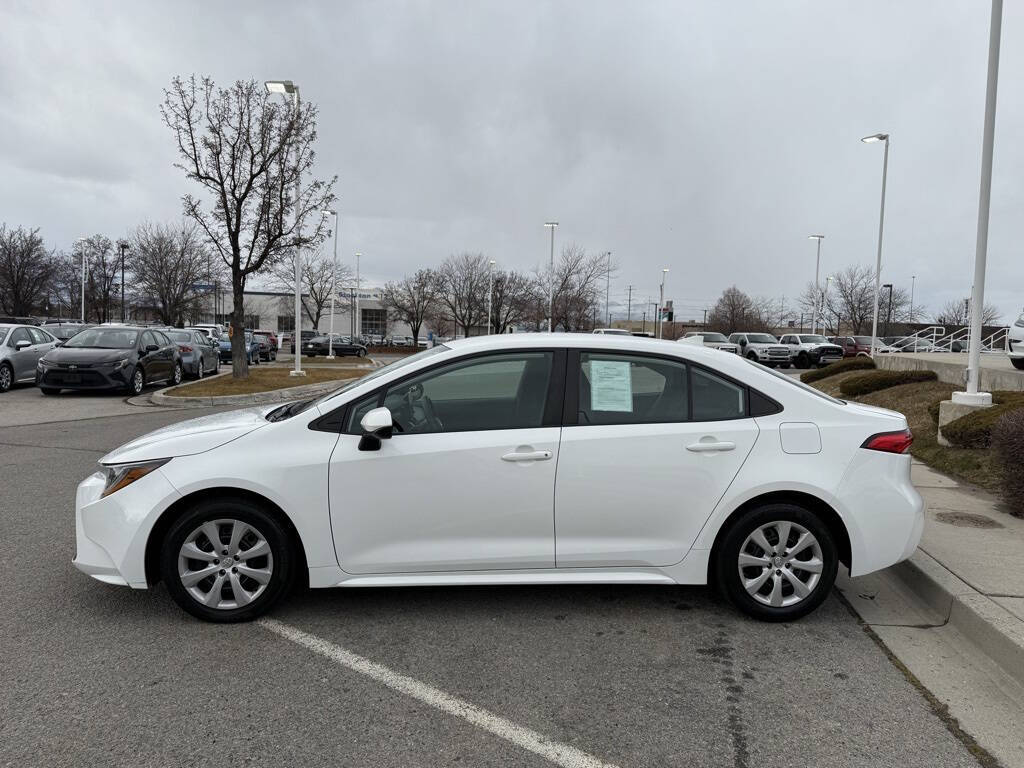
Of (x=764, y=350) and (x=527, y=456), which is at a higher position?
(x=764, y=350)

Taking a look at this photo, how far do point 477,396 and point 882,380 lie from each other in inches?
513

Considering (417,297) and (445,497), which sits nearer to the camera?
(445,497)

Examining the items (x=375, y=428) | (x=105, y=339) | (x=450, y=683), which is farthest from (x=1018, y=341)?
(x=105, y=339)

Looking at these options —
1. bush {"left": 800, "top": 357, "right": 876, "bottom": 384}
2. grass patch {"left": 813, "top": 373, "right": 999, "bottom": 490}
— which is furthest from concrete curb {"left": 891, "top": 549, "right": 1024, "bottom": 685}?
bush {"left": 800, "top": 357, "right": 876, "bottom": 384}

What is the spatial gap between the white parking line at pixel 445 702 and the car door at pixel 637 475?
106cm

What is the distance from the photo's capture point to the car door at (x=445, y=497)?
392 cm

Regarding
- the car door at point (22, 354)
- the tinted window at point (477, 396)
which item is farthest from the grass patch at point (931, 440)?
the car door at point (22, 354)

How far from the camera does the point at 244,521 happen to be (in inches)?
154

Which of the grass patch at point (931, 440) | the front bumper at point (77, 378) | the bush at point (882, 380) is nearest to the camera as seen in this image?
the grass patch at point (931, 440)

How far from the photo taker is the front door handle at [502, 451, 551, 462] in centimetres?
394

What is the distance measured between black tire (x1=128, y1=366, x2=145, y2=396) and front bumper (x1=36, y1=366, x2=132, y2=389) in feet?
1.70

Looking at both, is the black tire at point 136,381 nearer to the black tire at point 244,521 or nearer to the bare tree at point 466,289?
the black tire at point 244,521

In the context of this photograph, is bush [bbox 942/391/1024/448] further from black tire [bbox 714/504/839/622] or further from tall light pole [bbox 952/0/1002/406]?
black tire [bbox 714/504/839/622]

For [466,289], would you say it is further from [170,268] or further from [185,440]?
[185,440]
